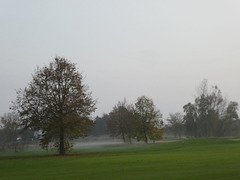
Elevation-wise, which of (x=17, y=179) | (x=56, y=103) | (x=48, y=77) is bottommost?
(x=17, y=179)

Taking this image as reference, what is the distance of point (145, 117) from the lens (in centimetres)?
8019

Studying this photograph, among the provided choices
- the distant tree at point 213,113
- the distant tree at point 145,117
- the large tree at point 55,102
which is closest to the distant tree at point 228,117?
the distant tree at point 213,113

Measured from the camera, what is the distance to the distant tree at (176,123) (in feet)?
407

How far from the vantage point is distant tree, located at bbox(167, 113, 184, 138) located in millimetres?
124131

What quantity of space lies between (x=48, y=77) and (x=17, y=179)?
90.3 feet

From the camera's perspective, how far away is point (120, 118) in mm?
90750

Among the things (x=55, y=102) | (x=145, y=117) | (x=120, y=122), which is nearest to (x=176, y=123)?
(x=120, y=122)

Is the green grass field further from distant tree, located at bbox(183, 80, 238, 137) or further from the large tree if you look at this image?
distant tree, located at bbox(183, 80, 238, 137)

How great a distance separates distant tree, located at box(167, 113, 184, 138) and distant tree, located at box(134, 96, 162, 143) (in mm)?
44319

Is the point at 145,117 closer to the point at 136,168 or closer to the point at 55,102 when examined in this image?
the point at 55,102

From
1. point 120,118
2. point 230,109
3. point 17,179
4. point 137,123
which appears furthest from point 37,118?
point 230,109

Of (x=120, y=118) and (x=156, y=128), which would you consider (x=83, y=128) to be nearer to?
(x=156, y=128)

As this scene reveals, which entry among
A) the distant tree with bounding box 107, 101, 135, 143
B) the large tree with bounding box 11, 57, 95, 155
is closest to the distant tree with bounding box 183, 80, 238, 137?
the distant tree with bounding box 107, 101, 135, 143

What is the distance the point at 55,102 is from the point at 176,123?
279 ft
